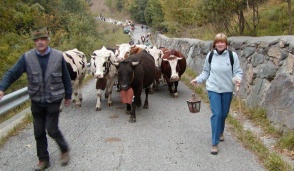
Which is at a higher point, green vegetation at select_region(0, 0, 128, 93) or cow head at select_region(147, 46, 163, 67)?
green vegetation at select_region(0, 0, 128, 93)

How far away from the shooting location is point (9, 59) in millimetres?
12188

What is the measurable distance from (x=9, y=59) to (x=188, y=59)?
873 centimetres

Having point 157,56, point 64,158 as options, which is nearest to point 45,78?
point 64,158

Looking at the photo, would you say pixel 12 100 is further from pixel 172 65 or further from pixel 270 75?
pixel 270 75

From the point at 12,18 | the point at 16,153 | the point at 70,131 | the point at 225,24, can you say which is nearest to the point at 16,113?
the point at 70,131

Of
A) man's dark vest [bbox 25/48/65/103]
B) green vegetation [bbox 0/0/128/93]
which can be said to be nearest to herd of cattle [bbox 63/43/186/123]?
green vegetation [bbox 0/0/128/93]

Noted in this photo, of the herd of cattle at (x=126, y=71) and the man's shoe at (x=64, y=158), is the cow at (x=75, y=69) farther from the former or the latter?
the man's shoe at (x=64, y=158)

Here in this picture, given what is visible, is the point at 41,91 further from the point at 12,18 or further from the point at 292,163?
the point at 12,18

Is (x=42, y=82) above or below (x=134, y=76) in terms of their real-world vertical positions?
above

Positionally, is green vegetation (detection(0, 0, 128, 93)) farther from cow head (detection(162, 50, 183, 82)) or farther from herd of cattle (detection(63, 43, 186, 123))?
cow head (detection(162, 50, 183, 82))

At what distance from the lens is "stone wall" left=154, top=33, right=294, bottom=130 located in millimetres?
6309

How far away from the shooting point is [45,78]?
16.1 ft

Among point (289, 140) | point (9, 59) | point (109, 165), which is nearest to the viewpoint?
point (109, 165)

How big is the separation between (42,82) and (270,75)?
483 cm
